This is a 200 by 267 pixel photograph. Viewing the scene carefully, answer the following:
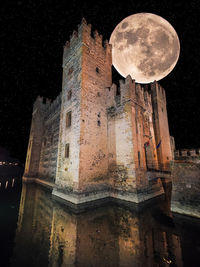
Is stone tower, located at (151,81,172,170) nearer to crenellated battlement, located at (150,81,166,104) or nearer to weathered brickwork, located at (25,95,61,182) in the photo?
crenellated battlement, located at (150,81,166,104)

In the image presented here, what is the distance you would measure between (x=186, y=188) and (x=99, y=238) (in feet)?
19.4

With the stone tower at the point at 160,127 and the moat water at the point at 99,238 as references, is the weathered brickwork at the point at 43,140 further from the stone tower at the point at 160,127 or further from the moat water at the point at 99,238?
the stone tower at the point at 160,127

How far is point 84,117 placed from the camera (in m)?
11.7

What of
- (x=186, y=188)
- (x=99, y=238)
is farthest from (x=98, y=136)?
(x=99, y=238)

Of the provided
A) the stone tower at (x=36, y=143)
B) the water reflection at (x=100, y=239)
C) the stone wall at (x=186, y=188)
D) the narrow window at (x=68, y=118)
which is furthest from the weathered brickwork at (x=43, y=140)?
the stone wall at (x=186, y=188)

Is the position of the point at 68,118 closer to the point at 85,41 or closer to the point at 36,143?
the point at 85,41

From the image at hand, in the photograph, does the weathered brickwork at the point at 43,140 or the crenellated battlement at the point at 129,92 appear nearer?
the crenellated battlement at the point at 129,92

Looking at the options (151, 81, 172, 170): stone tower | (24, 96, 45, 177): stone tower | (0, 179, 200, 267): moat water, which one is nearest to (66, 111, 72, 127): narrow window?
(0, 179, 200, 267): moat water

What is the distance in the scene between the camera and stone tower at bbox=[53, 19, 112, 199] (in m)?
11.1

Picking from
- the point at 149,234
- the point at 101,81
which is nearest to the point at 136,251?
the point at 149,234

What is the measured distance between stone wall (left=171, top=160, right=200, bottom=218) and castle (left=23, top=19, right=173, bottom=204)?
9.26 ft

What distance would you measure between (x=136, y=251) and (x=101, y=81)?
14017mm

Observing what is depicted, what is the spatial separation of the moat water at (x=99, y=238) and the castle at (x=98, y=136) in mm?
2337

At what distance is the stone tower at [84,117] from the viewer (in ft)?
36.4
